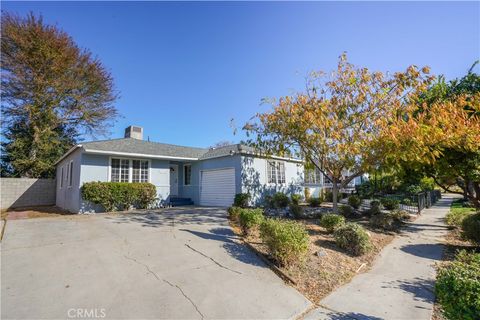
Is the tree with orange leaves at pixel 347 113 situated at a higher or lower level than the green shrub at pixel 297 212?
higher

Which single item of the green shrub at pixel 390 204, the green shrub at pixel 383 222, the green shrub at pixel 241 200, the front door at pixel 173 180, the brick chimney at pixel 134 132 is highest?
the brick chimney at pixel 134 132

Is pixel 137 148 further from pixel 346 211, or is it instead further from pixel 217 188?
pixel 346 211

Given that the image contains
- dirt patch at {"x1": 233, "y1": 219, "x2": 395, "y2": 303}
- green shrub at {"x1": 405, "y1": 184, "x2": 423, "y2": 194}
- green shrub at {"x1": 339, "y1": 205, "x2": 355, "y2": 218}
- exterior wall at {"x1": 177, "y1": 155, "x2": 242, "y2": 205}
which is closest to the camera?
dirt patch at {"x1": 233, "y1": 219, "x2": 395, "y2": 303}

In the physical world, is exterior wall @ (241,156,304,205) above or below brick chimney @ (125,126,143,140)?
below

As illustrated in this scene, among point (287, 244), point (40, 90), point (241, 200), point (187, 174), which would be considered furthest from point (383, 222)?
point (40, 90)

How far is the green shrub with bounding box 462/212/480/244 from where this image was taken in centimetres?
691

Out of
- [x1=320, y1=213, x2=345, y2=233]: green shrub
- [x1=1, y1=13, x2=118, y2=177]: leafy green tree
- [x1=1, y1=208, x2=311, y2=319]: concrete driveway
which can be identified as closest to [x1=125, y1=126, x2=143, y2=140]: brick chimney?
[x1=1, y1=13, x2=118, y2=177]: leafy green tree

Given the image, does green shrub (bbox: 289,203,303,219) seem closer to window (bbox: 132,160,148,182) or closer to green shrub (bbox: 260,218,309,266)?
green shrub (bbox: 260,218,309,266)

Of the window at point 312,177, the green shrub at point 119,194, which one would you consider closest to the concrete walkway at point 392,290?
the green shrub at point 119,194

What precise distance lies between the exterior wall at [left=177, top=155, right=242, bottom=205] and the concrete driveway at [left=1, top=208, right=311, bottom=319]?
7.49 meters

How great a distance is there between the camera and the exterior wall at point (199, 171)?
1478 centimetres

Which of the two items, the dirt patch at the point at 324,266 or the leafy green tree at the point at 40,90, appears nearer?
the dirt patch at the point at 324,266

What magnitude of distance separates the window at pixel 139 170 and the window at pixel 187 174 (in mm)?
3531

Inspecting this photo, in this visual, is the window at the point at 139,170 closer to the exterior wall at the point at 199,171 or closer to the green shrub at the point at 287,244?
the exterior wall at the point at 199,171
